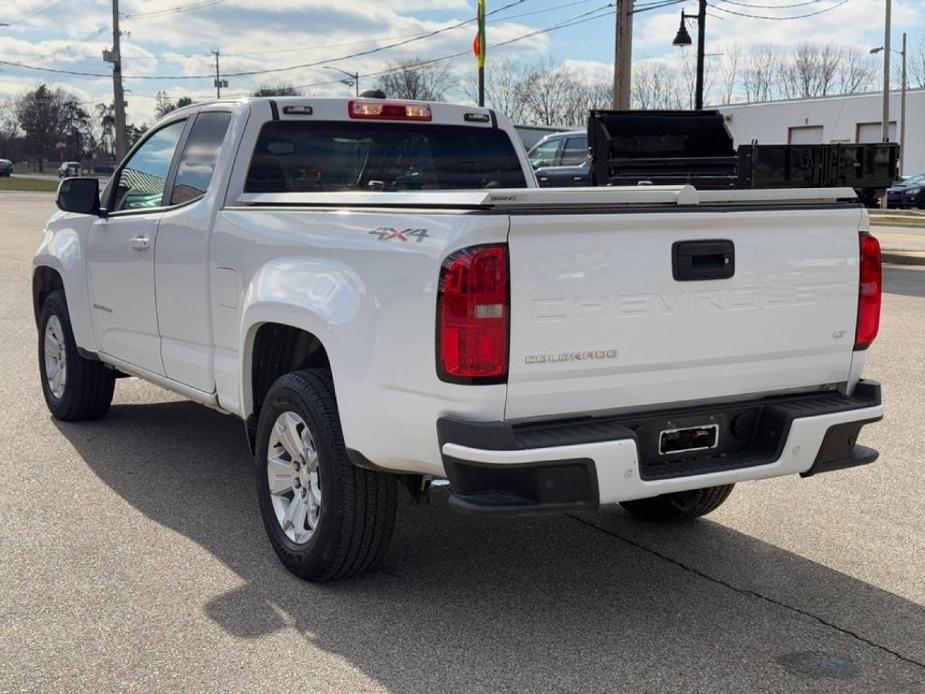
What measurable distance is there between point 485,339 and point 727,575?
1711mm

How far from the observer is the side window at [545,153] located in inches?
835

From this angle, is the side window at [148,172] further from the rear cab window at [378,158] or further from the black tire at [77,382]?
the black tire at [77,382]

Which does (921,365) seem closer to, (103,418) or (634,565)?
(634,565)

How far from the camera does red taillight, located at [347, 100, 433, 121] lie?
5.71m

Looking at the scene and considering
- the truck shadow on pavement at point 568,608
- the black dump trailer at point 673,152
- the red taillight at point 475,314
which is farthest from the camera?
the black dump trailer at point 673,152

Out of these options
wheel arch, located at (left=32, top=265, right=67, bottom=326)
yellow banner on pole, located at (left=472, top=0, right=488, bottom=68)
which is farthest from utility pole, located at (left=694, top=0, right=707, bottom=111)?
wheel arch, located at (left=32, top=265, right=67, bottom=326)

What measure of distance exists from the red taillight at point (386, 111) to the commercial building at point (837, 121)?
178ft

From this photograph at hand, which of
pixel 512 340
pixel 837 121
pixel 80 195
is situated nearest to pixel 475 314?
pixel 512 340

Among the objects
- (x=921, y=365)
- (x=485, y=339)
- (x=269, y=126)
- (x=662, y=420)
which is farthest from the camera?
(x=921, y=365)

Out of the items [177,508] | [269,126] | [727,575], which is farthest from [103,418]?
[727,575]

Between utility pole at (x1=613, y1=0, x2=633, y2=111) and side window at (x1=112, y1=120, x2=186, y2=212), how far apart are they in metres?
16.5

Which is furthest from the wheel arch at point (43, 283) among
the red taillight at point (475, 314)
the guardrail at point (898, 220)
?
the guardrail at point (898, 220)

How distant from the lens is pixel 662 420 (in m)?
3.93

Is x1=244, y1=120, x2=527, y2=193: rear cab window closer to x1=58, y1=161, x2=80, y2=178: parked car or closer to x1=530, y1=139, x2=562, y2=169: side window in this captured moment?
x1=58, y1=161, x2=80, y2=178: parked car
